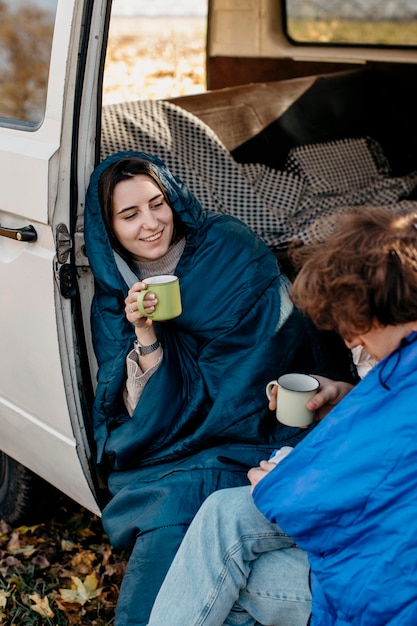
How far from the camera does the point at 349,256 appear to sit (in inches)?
59.9

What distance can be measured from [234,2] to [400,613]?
3873mm

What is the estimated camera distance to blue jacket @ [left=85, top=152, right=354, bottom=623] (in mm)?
2209

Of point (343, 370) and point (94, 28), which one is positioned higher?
point (94, 28)

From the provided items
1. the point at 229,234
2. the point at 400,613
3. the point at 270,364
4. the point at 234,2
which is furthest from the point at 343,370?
the point at 234,2

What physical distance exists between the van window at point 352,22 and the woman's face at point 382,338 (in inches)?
137

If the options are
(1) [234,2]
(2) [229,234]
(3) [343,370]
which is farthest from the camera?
(1) [234,2]

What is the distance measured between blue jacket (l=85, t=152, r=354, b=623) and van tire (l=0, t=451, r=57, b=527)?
671 millimetres

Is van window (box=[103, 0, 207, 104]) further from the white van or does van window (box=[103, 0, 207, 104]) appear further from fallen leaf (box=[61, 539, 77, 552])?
fallen leaf (box=[61, 539, 77, 552])

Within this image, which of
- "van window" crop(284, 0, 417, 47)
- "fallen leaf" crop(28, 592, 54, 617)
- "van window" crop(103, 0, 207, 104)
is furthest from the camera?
"van window" crop(103, 0, 207, 104)

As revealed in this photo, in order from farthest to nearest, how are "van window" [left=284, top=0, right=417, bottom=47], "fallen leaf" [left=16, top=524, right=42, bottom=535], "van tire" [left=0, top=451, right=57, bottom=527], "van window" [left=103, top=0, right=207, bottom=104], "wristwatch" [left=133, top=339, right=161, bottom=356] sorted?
"van window" [left=103, top=0, right=207, bottom=104] → "van window" [left=284, top=0, right=417, bottom=47] → "fallen leaf" [left=16, top=524, right=42, bottom=535] → "van tire" [left=0, top=451, right=57, bottom=527] → "wristwatch" [left=133, top=339, right=161, bottom=356]

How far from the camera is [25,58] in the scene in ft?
7.83

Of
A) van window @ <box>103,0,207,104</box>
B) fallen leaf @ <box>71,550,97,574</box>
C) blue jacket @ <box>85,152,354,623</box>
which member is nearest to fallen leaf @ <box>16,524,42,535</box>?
fallen leaf @ <box>71,550,97,574</box>

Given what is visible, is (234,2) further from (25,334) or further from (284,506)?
(284,506)

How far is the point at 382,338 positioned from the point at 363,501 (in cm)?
32
